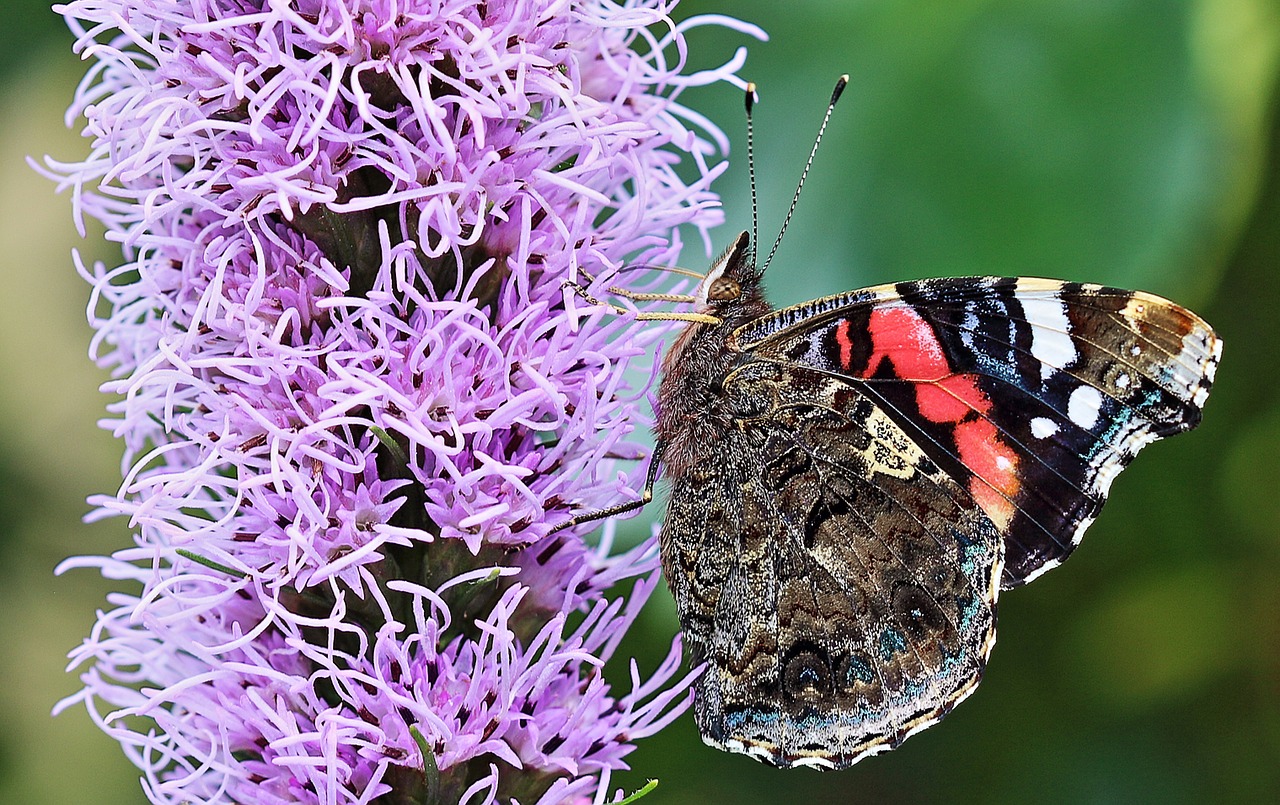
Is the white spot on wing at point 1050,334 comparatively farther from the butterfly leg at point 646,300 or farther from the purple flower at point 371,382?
the purple flower at point 371,382

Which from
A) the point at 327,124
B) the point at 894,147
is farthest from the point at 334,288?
the point at 894,147

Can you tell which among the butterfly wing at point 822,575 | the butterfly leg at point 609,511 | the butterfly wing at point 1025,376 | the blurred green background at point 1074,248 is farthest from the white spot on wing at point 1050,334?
the blurred green background at point 1074,248

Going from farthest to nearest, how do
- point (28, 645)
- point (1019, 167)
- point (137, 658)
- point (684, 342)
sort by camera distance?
point (28, 645)
point (1019, 167)
point (684, 342)
point (137, 658)

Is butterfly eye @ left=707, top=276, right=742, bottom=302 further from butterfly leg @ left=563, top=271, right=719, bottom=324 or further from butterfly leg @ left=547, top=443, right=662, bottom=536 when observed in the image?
butterfly leg @ left=547, top=443, right=662, bottom=536

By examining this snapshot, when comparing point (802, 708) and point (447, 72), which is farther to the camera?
point (802, 708)

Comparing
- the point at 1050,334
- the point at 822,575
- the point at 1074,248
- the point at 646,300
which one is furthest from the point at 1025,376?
the point at 1074,248

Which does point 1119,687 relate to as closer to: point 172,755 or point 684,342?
point 684,342
